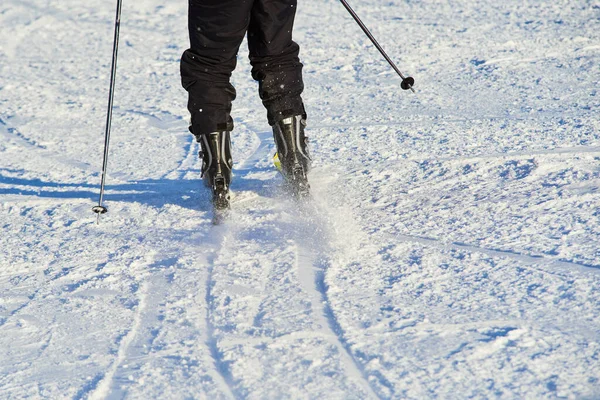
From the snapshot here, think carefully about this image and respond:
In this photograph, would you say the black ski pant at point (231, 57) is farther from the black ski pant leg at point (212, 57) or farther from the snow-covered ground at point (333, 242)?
the snow-covered ground at point (333, 242)

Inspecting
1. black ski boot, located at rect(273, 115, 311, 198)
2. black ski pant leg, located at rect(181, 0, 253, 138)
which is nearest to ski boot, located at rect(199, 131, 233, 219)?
black ski pant leg, located at rect(181, 0, 253, 138)

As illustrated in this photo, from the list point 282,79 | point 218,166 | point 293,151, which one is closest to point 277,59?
point 282,79

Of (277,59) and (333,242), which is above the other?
(277,59)

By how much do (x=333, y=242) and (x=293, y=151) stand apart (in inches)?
24.6

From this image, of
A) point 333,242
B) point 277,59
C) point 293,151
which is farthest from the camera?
point 293,151

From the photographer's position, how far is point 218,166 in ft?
11.3

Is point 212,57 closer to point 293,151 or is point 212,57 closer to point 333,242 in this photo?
point 293,151

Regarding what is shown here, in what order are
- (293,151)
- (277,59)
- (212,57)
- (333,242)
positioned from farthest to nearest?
1. (293,151)
2. (277,59)
3. (212,57)
4. (333,242)

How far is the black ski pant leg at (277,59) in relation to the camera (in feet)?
10.8

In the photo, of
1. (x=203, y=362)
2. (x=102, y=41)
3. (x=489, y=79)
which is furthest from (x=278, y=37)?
(x=102, y=41)

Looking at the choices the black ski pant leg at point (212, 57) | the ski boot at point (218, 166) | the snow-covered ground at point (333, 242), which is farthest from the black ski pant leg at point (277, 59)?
the snow-covered ground at point (333, 242)

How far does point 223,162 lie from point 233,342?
124cm

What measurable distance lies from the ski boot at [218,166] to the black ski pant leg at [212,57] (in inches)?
→ 1.8

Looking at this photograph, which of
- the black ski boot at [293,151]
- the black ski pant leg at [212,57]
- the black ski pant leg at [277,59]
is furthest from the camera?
the black ski boot at [293,151]
